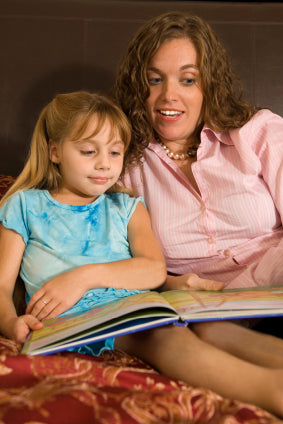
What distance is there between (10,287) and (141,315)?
0.47 metres

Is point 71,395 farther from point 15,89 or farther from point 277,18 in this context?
point 277,18

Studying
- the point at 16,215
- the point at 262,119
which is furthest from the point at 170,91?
the point at 16,215

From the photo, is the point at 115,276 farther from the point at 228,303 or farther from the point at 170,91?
the point at 170,91

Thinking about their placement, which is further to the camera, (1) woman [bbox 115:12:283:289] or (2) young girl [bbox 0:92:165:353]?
(1) woman [bbox 115:12:283:289]

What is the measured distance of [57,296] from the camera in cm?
118

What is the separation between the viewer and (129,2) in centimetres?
201

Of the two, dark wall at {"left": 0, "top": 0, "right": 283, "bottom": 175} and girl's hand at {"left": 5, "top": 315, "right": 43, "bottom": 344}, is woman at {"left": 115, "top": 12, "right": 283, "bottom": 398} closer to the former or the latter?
dark wall at {"left": 0, "top": 0, "right": 283, "bottom": 175}

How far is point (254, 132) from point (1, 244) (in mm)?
771

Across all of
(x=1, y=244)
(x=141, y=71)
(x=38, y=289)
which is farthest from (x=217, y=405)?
(x=141, y=71)

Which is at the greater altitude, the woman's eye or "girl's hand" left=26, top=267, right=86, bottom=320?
the woman's eye

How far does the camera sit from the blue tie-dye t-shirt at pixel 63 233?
130cm

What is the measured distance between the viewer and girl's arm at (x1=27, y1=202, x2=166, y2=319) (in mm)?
1179

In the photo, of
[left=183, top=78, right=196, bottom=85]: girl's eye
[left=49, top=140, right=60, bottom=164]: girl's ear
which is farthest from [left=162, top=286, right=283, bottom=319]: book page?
[left=183, top=78, right=196, bottom=85]: girl's eye

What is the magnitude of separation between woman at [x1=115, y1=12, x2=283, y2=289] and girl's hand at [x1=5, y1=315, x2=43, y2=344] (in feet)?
1.77
